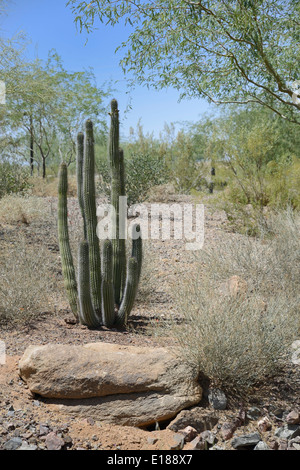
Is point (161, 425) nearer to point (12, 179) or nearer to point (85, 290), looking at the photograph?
point (85, 290)

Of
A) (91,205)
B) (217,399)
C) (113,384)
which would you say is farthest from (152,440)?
(91,205)

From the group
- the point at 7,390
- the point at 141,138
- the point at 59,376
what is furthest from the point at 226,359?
the point at 141,138

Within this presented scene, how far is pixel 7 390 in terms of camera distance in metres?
3.93

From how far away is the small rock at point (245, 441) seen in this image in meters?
3.58

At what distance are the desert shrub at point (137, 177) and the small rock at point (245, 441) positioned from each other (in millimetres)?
9954

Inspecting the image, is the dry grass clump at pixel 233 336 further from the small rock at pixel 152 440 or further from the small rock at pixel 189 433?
the small rock at pixel 152 440

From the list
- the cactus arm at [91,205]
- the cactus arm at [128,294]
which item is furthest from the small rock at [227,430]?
the cactus arm at [91,205]

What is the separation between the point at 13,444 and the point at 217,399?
153 centimetres

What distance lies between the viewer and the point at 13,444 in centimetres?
334

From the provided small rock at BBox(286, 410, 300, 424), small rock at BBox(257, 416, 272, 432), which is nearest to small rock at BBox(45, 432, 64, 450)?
small rock at BBox(257, 416, 272, 432)

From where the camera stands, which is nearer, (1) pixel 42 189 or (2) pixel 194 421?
(2) pixel 194 421

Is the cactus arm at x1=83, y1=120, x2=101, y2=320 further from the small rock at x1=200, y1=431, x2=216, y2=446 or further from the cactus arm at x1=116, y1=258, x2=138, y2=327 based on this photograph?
the small rock at x1=200, y1=431, x2=216, y2=446
